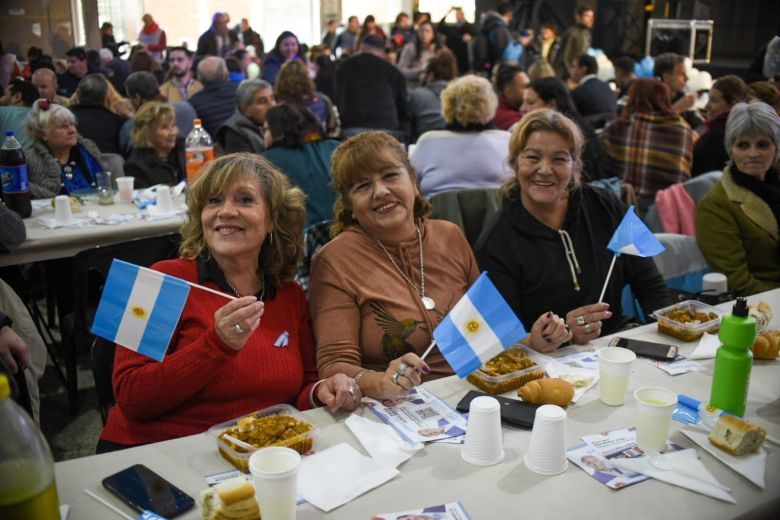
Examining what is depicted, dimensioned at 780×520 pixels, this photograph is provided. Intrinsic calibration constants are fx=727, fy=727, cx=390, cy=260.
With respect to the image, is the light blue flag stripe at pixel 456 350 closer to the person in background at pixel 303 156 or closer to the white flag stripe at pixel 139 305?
the white flag stripe at pixel 139 305

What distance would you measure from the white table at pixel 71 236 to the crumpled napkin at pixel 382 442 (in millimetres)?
2311

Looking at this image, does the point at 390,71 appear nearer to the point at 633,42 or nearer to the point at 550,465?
the point at 550,465

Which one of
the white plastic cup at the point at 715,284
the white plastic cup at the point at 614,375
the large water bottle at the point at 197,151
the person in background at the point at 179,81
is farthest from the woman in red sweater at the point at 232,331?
the person in background at the point at 179,81

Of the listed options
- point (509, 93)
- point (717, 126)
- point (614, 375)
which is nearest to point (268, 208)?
point (614, 375)

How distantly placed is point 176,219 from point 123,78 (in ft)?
17.0

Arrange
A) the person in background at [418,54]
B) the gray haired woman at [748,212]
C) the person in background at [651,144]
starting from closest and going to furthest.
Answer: the gray haired woman at [748,212] → the person in background at [651,144] → the person in background at [418,54]

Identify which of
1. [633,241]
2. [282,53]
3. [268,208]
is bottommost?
[633,241]

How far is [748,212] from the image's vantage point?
3133 mm

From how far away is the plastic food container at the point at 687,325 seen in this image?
2.18 metres

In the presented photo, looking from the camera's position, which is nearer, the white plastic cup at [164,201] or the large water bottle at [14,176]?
the large water bottle at [14,176]

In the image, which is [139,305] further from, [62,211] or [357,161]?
[62,211]

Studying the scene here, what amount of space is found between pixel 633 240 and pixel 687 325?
1.02 feet

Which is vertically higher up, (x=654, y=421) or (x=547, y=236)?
(x=547, y=236)

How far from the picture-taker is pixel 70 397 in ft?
11.4
